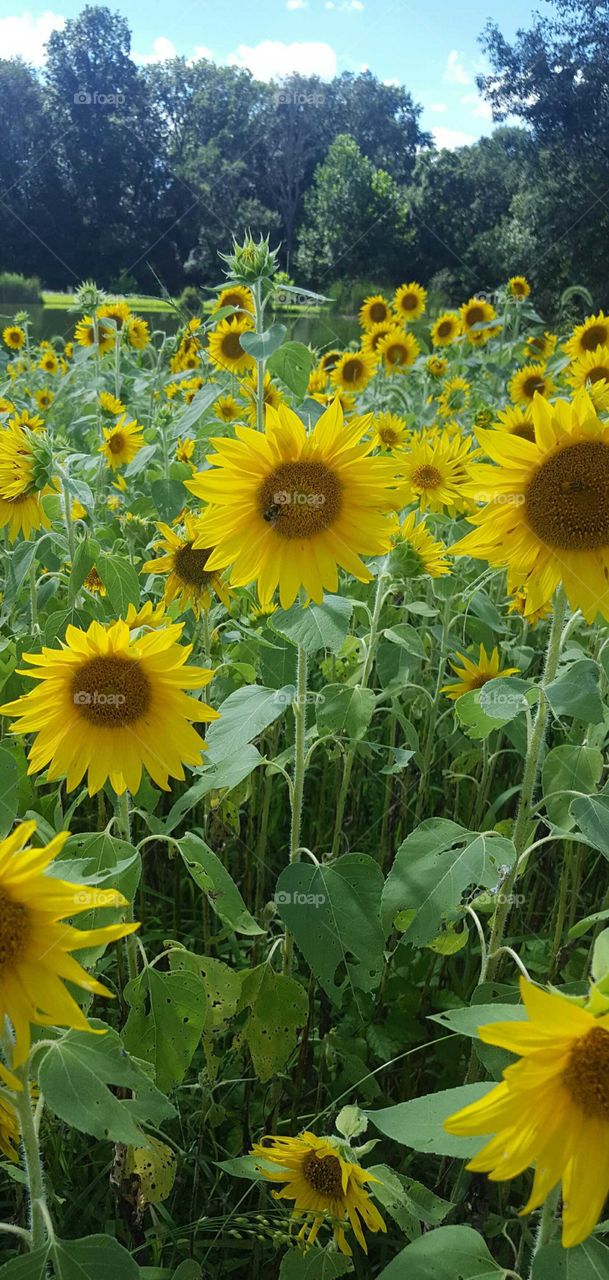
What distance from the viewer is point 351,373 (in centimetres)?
623

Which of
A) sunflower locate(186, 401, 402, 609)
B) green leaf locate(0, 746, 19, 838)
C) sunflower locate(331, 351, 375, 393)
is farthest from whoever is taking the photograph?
sunflower locate(331, 351, 375, 393)

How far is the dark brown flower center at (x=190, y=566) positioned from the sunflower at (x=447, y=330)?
6096 mm

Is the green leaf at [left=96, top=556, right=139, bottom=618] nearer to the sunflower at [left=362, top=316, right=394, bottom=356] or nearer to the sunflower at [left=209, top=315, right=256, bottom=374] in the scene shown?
the sunflower at [left=209, top=315, right=256, bottom=374]

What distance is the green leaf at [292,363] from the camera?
225cm

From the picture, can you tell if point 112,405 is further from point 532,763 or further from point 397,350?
point 532,763

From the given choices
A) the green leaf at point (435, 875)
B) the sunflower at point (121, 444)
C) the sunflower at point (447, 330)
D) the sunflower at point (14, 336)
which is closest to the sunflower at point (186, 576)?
the green leaf at point (435, 875)

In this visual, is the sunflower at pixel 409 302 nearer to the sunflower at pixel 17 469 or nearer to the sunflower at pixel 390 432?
the sunflower at pixel 390 432

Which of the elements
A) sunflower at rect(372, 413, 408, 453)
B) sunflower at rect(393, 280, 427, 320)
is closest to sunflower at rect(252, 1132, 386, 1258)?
sunflower at rect(372, 413, 408, 453)

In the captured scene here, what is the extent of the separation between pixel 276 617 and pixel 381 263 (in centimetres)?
3132

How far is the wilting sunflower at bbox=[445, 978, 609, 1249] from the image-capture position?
2.64 ft

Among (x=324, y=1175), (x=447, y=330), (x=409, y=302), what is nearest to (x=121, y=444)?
(x=324, y=1175)

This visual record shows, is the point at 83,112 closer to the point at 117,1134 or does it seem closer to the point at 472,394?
the point at 472,394

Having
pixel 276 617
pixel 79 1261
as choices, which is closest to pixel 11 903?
pixel 79 1261

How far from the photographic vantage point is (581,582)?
1.53 m
